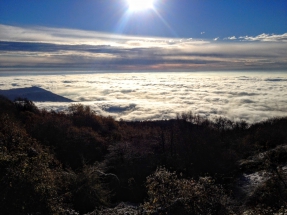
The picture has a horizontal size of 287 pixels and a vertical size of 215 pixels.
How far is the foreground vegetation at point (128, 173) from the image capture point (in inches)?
519

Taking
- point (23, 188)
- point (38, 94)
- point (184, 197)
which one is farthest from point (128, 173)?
point (38, 94)

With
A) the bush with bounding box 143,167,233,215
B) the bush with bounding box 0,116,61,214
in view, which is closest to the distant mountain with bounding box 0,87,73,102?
the bush with bounding box 0,116,61,214

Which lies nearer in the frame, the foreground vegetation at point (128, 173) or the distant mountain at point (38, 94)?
the foreground vegetation at point (128, 173)

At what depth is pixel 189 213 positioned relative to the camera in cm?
1323

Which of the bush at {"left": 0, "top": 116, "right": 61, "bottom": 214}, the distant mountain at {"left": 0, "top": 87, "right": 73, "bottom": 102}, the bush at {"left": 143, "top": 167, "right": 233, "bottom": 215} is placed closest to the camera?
the bush at {"left": 0, "top": 116, "right": 61, "bottom": 214}

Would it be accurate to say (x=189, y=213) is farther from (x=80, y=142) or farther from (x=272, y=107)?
(x=272, y=107)

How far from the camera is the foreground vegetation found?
43.3ft

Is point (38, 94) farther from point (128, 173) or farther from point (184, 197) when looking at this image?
point (184, 197)

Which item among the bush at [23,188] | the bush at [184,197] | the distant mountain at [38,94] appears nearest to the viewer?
the bush at [23,188]

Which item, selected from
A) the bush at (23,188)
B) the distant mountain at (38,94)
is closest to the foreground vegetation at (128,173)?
the bush at (23,188)

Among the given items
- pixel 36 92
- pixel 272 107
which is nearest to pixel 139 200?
pixel 272 107

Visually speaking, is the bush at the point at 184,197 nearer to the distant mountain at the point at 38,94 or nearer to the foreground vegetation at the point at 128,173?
the foreground vegetation at the point at 128,173

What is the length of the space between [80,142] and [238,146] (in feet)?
83.7

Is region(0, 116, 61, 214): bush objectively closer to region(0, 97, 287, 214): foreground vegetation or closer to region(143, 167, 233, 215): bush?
region(0, 97, 287, 214): foreground vegetation
